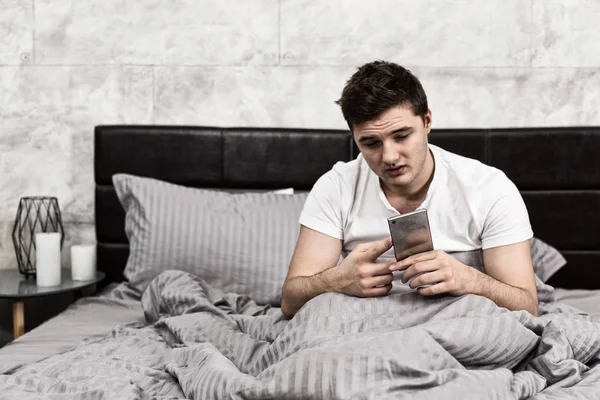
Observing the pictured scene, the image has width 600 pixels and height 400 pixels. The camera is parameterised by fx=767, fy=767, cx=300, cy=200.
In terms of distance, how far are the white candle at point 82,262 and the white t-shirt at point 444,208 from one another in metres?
1.01

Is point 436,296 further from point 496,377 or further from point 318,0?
point 318,0

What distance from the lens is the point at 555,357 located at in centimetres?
146

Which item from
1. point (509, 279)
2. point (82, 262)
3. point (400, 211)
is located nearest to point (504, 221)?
point (509, 279)

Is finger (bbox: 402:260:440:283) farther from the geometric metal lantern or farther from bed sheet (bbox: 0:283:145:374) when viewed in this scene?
the geometric metal lantern

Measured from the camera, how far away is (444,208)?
1.95m

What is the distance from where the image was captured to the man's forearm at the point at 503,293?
66.2 inches

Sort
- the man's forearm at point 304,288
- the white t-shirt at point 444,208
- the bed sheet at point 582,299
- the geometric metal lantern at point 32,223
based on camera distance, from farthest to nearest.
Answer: the geometric metal lantern at point 32,223 < the bed sheet at point 582,299 < the white t-shirt at point 444,208 < the man's forearm at point 304,288

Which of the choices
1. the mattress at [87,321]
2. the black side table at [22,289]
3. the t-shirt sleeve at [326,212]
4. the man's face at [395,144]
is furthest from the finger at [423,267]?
the black side table at [22,289]

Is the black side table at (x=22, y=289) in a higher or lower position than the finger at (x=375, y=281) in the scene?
lower

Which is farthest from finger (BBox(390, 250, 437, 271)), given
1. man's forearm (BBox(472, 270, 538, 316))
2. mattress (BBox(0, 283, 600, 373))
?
mattress (BBox(0, 283, 600, 373))

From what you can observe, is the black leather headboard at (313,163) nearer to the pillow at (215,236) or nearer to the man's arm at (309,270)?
the pillow at (215,236)

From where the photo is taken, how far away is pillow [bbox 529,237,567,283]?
2.49 m

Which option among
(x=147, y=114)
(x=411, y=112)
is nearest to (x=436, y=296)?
(x=411, y=112)

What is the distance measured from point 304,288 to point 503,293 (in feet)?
1.51
